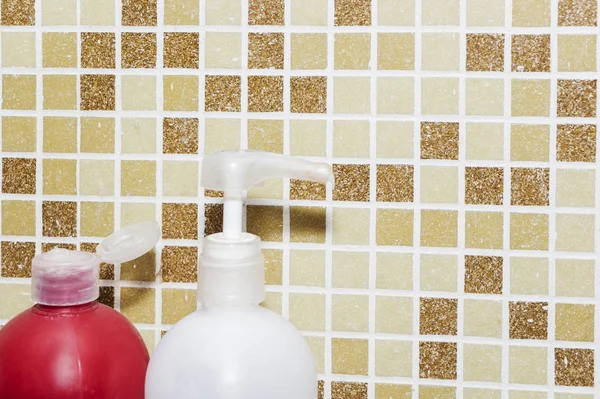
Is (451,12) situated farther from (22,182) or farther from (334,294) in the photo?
(22,182)

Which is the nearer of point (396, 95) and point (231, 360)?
point (231, 360)

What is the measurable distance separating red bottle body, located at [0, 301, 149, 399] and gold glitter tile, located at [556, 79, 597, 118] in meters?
0.37

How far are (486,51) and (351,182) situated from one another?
0.15 m

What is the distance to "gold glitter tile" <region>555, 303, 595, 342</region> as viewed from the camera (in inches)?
20.2

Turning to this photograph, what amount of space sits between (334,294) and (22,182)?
27 cm

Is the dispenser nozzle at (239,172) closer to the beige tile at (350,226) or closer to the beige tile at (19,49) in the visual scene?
the beige tile at (350,226)

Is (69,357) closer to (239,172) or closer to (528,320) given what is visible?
(239,172)

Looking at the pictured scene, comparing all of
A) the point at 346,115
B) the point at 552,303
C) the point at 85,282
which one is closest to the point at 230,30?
the point at 346,115

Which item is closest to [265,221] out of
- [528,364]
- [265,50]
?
[265,50]

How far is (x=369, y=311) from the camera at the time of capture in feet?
1.71

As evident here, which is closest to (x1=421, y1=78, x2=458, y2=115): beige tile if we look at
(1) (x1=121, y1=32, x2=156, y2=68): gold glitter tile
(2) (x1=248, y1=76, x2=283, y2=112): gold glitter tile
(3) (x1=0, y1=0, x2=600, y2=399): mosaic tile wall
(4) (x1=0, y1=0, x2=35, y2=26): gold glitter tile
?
(3) (x1=0, y1=0, x2=600, y2=399): mosaic tile wall

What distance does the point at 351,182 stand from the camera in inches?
20.4

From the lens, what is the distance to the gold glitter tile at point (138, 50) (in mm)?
523

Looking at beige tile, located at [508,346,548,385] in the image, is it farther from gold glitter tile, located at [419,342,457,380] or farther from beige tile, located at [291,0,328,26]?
beige tile, located at [291,0,328,26]
